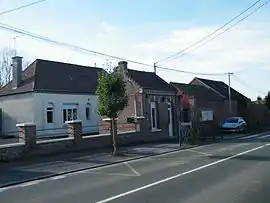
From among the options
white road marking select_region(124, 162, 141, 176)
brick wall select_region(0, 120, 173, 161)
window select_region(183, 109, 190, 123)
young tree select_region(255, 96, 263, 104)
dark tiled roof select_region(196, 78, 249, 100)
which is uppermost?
dark tiled roof select_region(196, 78, 249, 100)

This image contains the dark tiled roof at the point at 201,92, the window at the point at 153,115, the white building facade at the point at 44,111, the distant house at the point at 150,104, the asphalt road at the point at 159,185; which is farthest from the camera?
the dark tiled roof at the point at 201,92

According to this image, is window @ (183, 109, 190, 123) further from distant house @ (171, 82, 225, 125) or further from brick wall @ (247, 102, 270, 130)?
brick wall @ (247, 102, 270, 130)

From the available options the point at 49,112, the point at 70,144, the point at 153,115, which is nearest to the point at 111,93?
the point at 70,144

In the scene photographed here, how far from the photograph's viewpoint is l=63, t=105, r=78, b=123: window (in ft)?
126

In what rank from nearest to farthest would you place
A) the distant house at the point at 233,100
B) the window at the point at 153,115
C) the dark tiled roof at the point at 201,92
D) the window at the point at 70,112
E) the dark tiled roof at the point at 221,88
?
the window at the point at 153,115 → the window at the point at 70,112 → the dark tiled roof at the point at 201,92 → the distant house at the point at 233,100 → the dark tiled roof at the point at 221,88

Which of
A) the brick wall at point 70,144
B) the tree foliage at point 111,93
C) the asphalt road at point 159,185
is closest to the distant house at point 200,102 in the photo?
the brick wall at point 70,144

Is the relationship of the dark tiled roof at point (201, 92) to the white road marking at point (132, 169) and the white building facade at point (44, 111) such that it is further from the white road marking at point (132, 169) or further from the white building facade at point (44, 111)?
the white road marking at point (132, 169)

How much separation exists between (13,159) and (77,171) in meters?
4.58

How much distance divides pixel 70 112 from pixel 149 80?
7650 millimetres

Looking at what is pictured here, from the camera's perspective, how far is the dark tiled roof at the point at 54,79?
36.4m

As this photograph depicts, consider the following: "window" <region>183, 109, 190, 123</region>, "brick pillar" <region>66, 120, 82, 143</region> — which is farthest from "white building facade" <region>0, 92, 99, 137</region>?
"brick pillar" <region>66, 120, 82, 143</region>

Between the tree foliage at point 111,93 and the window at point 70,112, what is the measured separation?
17.3m

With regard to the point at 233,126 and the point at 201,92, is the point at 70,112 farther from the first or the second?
the point at 201,92

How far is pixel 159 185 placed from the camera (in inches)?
456
